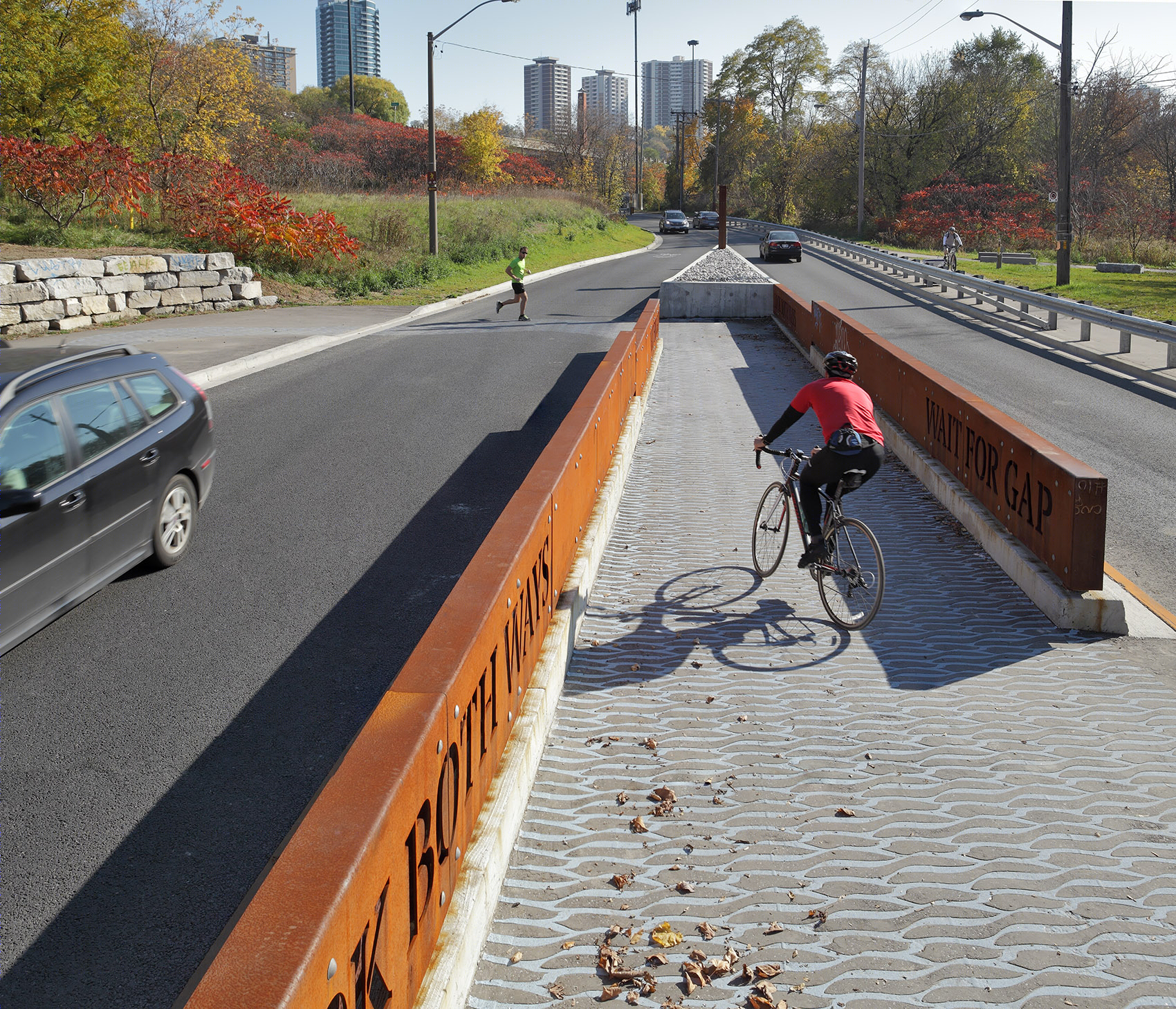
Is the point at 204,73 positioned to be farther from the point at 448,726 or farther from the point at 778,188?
the point at 778,188

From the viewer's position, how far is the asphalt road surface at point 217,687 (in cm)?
405

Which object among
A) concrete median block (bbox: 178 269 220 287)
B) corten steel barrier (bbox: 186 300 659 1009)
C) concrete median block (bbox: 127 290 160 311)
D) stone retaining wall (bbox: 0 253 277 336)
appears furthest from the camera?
concrete median block (bbox: 178 269 220 287)

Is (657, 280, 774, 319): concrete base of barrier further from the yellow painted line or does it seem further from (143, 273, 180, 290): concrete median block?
the yellow painted line

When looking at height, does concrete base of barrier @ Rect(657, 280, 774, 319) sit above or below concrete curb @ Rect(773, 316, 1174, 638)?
above

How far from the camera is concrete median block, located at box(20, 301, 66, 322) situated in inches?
757

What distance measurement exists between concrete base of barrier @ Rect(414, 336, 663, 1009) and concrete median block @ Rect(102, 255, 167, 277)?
57.2 feet

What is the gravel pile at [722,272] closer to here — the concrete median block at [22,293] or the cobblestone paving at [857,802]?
the concrete median block at [22,293]

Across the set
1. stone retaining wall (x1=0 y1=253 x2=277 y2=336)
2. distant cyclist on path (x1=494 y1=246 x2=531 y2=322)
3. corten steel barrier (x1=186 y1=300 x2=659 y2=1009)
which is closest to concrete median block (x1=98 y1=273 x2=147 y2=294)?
stone retaining wall (x1=0 y1=253 x2=277 y2=336)

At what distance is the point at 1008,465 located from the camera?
28.1 feet

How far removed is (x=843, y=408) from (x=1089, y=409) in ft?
30.3

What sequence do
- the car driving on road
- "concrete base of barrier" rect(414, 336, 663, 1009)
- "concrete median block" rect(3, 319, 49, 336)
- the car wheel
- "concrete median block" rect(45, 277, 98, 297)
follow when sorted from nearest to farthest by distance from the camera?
1. "concrete base of barrier" rect(414, 336, 663, 1009)
2. the car wheel
3. "concrete median block" rect(3, 319, 49, 336)
4. "concrete median block" rect(45, 277, 98, 297)
5. the car driving on road

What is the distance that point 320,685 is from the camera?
6090 millimetres

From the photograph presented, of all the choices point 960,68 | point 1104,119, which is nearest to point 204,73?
point 1104,119

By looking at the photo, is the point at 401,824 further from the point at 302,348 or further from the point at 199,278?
the point at 199,278
